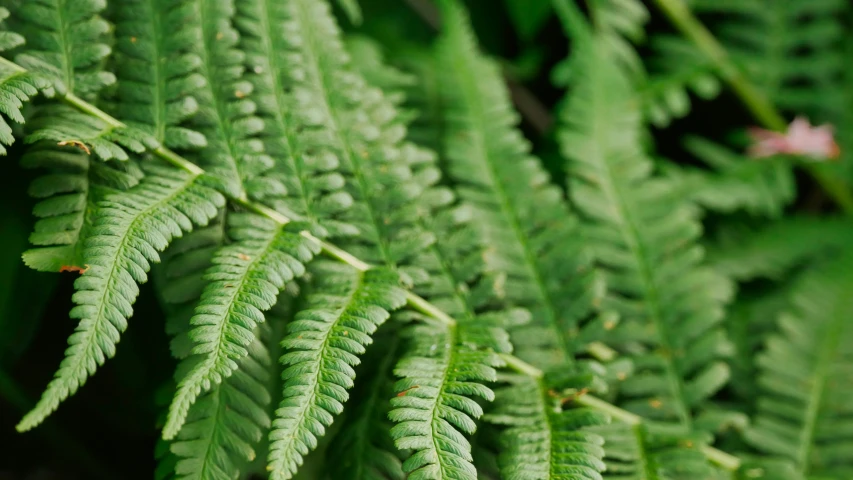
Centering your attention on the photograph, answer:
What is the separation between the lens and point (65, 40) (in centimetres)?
104

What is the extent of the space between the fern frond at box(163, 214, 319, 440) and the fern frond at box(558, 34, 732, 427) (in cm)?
68

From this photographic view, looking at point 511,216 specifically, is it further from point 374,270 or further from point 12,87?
point 12,87

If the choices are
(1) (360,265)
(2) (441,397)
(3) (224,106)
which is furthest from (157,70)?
(2) (441,397)

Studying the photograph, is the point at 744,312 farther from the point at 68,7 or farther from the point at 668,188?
the point at 68,7

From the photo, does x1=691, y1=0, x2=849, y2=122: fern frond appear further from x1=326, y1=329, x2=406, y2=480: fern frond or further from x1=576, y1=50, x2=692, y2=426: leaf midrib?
x1=326, y1=329, x2=406, y2=480: fern frond

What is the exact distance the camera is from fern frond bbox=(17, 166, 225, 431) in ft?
2.64

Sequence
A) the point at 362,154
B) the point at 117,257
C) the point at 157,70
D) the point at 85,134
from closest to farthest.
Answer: the point at 117,257, the point at 85,134, the point at 157,70, the point at 362,154

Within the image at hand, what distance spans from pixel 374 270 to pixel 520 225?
37cm

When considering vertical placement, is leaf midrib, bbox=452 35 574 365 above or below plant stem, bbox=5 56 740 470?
above

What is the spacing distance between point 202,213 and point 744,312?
1342 mm

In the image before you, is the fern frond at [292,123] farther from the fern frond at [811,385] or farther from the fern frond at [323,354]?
the fern frond at [811,385]

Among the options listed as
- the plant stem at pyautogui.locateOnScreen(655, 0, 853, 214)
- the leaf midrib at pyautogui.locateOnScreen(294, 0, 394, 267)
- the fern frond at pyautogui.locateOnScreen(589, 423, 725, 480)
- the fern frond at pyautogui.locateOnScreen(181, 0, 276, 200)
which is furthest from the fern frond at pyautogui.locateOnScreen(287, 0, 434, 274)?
the plant stem at pyautogui.locateOnScreen(655, 0, 853, 214)

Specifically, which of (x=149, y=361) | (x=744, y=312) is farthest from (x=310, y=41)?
(x=744, y=312)

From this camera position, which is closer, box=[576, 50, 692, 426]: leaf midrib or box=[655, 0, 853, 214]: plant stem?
box=[576, 50, 692, 426]: leaf midrib
